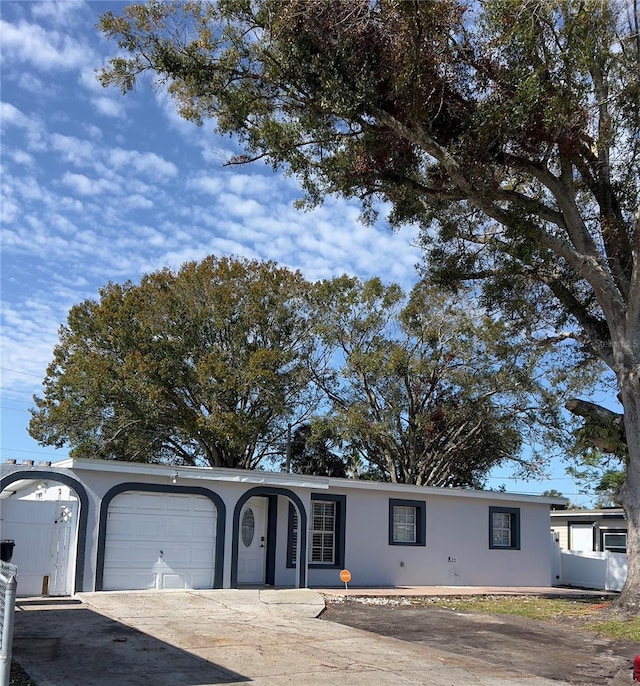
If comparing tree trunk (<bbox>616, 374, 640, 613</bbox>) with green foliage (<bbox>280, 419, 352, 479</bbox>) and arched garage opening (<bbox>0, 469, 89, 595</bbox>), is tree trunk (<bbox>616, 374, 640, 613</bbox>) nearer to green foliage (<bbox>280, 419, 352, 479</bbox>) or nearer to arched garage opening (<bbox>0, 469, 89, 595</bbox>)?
arched garage opening (<bbox>0, 469, 89, 595</bbox>)

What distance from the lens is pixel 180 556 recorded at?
16.5 meters

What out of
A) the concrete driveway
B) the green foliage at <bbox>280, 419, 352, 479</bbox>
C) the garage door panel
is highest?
the green foliage at <bbox>280, 419, 352, 479</bbox>

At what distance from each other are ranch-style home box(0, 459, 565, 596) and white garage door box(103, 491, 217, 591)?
0.02 meters

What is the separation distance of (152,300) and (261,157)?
13.9 metres

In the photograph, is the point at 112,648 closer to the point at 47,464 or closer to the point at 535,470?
the point at 47,464

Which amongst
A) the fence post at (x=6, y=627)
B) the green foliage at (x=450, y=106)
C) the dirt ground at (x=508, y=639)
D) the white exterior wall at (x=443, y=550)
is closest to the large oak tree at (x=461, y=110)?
the green foliage at (x=450, y=106)

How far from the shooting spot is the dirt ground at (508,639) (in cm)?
999

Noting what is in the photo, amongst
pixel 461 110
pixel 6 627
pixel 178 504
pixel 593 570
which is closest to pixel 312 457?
pixel 593 570

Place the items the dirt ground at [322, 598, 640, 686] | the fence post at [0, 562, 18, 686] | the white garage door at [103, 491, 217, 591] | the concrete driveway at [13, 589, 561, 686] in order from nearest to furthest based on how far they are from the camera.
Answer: the fence post at [0, 562, 18, 686] → the concrete driveway at [13, 589, 561, 686] → the dirt ground at [322, 598, 640, 686] → the white garage door at [103, 491, 217, 591]

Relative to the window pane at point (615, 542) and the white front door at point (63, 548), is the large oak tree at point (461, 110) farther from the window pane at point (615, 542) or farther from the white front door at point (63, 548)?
the window pane at point (615, 542)

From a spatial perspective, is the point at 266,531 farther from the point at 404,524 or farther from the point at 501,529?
the point at 501,529

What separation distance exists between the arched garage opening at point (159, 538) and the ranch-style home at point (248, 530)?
0.02 m

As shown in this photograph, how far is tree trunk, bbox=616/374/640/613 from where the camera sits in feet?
51.2

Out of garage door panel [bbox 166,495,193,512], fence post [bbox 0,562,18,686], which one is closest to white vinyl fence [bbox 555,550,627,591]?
garage door panel [bbox 166,495,193,512]
